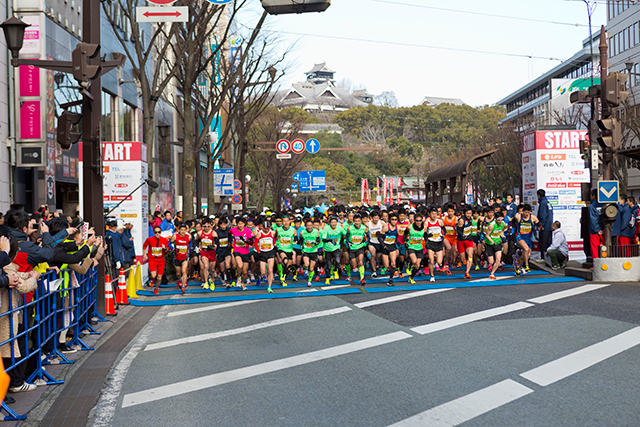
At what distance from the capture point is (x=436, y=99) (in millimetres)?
132750

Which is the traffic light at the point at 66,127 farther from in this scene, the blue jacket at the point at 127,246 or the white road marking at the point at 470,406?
the white road marking at the point at 470,406

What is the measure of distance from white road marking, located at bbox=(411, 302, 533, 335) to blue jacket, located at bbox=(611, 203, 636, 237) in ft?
19.3

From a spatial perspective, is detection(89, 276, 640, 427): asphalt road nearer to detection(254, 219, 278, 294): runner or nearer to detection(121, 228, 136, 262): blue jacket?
detection(254, 219, 278, 294): runner

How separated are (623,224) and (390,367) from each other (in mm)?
10902

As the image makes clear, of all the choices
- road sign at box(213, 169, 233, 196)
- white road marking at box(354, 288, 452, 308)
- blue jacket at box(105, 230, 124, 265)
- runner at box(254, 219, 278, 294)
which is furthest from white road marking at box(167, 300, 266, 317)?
road sign at box(213, 169, 233, 196)

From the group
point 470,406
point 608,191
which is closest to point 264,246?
point 608,191

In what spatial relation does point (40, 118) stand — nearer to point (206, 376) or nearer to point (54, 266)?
point (54, 266)

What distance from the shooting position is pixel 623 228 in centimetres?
1527

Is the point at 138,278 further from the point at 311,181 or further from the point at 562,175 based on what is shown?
the point at 311,181

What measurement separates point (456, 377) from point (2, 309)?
4.37 metres

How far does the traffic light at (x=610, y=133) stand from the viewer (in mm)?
14531

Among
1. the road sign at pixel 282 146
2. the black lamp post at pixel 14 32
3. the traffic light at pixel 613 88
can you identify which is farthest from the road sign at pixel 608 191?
the road sign at pixel 282 146

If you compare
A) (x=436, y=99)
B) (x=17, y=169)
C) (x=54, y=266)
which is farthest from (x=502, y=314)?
(x=436, y=99)

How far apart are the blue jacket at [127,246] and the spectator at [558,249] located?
1055 cm
